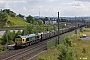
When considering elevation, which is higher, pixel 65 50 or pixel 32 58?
pixel 65 50

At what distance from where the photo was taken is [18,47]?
55.0 meters

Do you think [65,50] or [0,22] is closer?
[65,50]

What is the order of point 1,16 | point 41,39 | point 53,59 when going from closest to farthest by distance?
point 53,59
point 41,39
point 1,16

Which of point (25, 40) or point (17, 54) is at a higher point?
point (25, 40)

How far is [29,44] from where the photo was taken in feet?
196

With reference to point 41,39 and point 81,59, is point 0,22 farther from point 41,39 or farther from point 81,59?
point 81,59

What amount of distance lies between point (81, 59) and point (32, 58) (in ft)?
27.1

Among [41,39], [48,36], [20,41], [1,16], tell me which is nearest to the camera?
[20,41]

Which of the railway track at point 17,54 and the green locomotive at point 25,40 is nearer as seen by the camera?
the railway track at point 17,54

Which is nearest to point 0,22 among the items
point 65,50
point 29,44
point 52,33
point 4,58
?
point 52,33

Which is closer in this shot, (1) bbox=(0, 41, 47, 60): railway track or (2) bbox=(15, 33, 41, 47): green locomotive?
(1) bbox=(0, 41, 47, 60): railway track

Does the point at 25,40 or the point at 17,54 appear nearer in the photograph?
the point at 17,54

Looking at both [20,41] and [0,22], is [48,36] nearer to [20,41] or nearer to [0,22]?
[20,41]

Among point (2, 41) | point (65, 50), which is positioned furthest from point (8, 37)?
point (65, 50)
